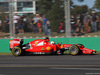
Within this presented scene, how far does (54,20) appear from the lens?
1465cm

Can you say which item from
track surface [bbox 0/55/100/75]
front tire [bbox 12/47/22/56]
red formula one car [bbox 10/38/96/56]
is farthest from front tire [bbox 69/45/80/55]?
front tire [bbox 12/47/22/56]

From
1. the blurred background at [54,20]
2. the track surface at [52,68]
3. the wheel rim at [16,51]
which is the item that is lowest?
the track surface at [52,68]

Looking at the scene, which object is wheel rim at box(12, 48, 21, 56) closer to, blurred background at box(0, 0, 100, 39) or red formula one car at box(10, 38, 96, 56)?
red formula one car at box(10, 38, 96, 56)

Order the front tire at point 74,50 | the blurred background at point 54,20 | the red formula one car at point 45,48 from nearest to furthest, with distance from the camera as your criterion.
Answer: the front tire at point 74,50 → the red formula one car at point 45,48 → the blurred background at point 54,20

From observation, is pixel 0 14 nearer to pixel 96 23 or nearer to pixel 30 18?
pixel 30 18

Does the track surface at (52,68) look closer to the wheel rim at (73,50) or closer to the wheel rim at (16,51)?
the wheel rim at (73,50)

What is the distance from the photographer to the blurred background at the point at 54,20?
1432 centimetres

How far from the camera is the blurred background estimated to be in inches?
564

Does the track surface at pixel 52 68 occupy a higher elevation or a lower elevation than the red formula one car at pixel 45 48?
lower

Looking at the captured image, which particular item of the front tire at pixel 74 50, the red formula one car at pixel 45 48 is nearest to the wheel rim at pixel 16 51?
the red formula one car at pixel 45 48

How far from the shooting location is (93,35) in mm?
14109

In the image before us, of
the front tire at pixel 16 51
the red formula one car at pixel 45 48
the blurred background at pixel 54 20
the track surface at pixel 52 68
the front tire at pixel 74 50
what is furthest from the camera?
the blurred background at pixel 54 20

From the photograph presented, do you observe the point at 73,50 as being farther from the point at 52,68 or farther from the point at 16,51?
the point at 52,68

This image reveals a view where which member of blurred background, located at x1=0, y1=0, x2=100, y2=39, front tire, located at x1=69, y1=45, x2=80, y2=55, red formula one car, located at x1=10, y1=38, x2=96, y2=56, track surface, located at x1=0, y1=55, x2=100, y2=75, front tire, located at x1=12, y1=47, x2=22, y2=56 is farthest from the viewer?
blurred background, located at x1=0, y1=0, x2=100, y2=39
